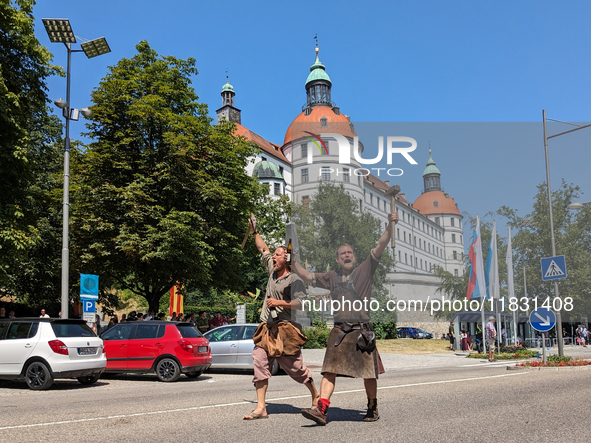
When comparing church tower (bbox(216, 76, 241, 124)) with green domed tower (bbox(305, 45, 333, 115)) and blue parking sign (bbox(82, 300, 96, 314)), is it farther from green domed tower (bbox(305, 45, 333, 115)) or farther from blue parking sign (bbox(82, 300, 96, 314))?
blue parking sign (bbox(82, 300, 96, 314))

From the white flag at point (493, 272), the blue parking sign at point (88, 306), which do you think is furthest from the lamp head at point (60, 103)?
the white flag at point (493, 272)

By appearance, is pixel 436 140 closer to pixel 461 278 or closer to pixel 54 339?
pixel 54 339

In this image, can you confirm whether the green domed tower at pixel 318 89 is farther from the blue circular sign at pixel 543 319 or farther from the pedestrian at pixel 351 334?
the pedestrian at pixel 351 334

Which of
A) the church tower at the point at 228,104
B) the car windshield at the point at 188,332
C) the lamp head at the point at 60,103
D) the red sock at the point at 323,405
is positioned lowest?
the red sock at the point at 323,405

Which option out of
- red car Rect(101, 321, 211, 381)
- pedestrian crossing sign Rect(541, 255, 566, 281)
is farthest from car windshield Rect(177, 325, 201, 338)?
pedestrian crossing sign Rect(541, 255, 566, 281)

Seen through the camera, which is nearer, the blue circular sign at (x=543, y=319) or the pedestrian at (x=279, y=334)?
the pedestrian at (x=279, y=334)

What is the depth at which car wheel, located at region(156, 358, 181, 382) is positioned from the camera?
A: 13859 mm

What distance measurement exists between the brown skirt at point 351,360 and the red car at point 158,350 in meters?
8.48

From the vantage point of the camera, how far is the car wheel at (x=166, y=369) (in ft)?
45.5

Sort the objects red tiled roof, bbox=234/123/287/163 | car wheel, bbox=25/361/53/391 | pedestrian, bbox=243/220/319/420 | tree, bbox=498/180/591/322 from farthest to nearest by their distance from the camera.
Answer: red tiled roof, bbox=234/123/287/163
tree, bbox=498/180/591/322
car wheel, bbox=25/361/53/391
pedestrian, bbox=243/220/319/420

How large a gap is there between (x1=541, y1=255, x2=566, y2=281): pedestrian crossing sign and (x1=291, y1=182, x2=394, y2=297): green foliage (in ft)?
16.6

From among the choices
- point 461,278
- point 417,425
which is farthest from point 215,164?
point 461,278

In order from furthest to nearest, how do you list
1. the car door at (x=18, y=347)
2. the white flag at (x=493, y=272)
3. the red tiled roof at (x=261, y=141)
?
the red tiled roof at (x=261, y=141), the white flag at (x=493, y=272), the car door at (x=18, y=347)

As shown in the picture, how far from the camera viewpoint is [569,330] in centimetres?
5284
